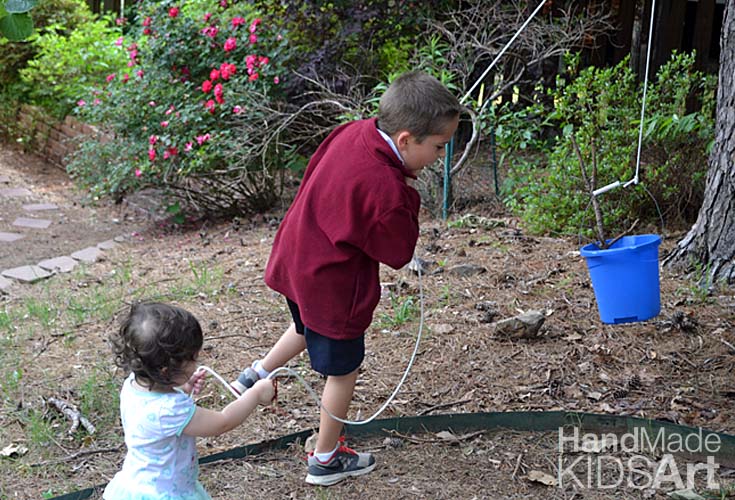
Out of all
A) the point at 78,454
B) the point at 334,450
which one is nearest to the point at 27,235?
the point at 78,454

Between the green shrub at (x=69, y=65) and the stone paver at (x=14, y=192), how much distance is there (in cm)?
100

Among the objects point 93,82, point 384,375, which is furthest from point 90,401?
point 93,82

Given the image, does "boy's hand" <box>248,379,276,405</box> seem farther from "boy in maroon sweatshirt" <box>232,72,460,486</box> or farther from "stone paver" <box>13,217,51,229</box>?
→ "stone paver" <box>13,217,51,229</box>

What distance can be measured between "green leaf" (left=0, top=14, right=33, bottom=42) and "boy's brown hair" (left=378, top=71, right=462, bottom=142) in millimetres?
1195

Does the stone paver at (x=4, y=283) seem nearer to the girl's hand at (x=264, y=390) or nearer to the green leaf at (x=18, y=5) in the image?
the green leaf at (x=18, y=5)

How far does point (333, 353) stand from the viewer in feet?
8.33

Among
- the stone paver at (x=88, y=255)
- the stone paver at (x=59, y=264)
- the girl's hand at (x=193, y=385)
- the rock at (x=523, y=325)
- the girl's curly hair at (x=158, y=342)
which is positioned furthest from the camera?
the stone paver at (x=88, y=255)

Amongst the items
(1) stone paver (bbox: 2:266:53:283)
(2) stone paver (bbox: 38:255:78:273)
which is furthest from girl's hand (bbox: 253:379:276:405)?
(2) stone paver (bbox: 38:255:78:273)

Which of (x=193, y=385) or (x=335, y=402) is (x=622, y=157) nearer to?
(x=335, y=402)

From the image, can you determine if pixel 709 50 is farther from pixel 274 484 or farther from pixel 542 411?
pixel 274 484

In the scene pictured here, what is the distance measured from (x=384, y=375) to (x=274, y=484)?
86cm

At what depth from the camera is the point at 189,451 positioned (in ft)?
7.01

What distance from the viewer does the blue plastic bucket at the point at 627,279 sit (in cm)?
314

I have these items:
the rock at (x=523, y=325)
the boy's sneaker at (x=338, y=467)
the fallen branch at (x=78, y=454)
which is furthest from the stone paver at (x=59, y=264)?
the boy's sneaker at (x=338, y=467)
